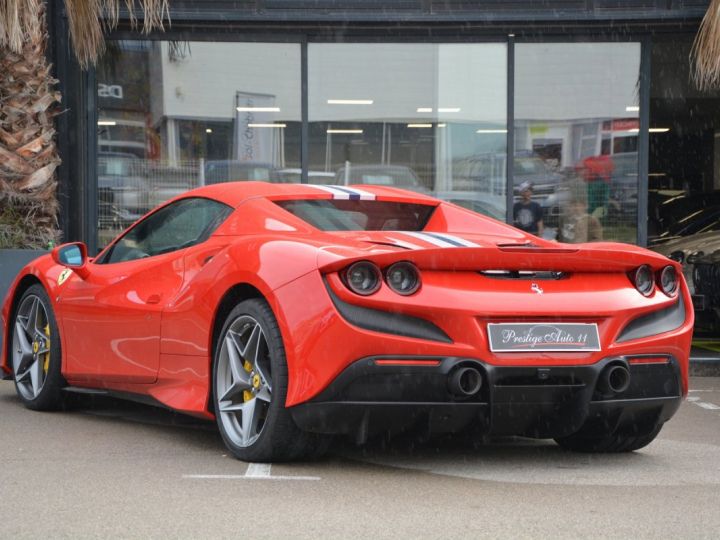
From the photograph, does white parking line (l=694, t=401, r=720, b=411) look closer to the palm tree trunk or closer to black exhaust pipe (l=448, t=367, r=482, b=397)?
black exhaust pipe (l=448, t=367, r=482, b=397)

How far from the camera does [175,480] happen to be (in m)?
5.05

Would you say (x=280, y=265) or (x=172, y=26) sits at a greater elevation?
(x=172, y=26)

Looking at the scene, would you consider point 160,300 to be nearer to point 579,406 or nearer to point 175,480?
point 175,480

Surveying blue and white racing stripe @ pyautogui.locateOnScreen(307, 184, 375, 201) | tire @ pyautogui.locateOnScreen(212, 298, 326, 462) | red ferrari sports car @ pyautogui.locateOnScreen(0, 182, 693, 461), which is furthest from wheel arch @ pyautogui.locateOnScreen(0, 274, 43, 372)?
tire @ pyautogui.locateOnScreen(212, 298, 326, 462)

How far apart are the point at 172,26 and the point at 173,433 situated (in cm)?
699

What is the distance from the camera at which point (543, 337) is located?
5.11 meters

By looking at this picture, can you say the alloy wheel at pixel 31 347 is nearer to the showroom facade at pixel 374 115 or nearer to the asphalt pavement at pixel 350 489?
the asphalt pavement at pixel 350 489

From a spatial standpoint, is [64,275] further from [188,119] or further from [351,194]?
[188,119]

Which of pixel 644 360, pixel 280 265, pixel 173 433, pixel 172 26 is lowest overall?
pixel 173 433

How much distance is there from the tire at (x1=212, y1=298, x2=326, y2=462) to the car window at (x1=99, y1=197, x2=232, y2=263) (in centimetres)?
75

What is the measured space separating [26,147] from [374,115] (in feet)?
12.3

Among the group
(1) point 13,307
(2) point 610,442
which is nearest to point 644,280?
(2) point 610,442

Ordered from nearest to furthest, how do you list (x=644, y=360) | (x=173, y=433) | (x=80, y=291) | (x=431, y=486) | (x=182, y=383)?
(x=431, y=486) < (x=644, y=360) < (x=182, y=383) < (x=173, y=433) < (x=80, y=291)

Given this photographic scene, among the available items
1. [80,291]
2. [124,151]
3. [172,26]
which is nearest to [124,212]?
[124,151]
